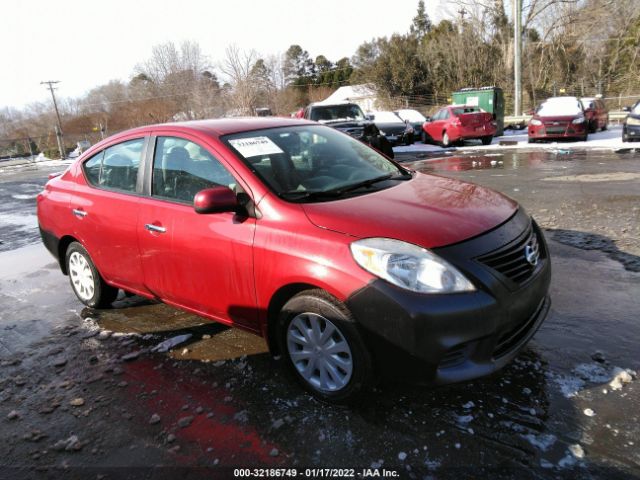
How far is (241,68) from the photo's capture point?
1228 inches

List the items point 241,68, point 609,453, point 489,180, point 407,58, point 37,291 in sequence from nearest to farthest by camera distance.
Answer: point 609,453 < point 37,291 < point 489,180 < point 241,68 < point 407,58

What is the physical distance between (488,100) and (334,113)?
8994mm

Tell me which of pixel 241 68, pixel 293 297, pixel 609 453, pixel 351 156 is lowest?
pixel 609 453

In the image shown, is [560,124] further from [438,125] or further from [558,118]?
[438,125]

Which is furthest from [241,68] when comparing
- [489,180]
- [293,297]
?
[293,297]

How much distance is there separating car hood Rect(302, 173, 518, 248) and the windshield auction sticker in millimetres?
658

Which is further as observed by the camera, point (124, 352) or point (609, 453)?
point (124, 352)

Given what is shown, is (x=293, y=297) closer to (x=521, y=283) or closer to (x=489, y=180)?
(x=521, y=283)

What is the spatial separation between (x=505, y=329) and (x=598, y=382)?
78 cm

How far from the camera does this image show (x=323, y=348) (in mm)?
2947

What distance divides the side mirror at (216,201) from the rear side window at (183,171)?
0.69 ft


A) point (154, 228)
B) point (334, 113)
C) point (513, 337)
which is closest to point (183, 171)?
point (154, 228)

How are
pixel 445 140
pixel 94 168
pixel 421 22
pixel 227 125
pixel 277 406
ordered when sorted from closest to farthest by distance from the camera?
→ pixel 277 406, pixel 227 125, pixel 94 168, pixel 445 140, pixel 421 22

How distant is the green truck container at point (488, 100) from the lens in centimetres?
2145
